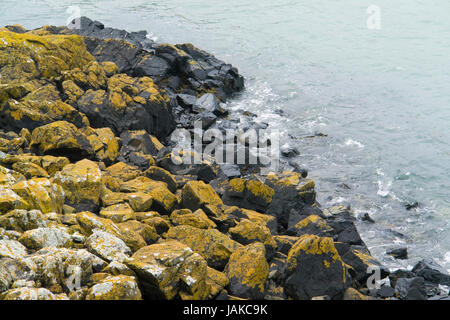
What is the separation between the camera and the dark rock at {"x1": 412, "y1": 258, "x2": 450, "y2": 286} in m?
11.3

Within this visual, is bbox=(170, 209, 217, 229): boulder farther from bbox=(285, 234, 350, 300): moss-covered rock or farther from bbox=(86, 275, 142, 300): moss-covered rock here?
bbox=(86, 275, 142, 300): moss-covered rock

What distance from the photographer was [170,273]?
655 centimetres

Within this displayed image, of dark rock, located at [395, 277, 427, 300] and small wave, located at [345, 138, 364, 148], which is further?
small wave, located at [345, 138, 364, 148]

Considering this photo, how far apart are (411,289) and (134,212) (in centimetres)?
659

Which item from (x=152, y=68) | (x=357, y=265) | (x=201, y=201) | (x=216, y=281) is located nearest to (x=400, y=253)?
(x=357, y=265)

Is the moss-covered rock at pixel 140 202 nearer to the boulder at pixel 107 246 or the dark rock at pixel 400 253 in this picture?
the boulder at pixel 107 246

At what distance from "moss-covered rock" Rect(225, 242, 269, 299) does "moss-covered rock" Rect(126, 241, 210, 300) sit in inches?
31.9

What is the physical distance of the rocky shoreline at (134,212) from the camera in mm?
6582

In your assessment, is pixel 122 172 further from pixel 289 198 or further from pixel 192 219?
pixel 289 198

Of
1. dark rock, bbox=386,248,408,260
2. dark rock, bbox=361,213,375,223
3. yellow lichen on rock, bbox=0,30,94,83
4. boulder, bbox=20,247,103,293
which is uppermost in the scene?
yellow lichen on rock, bbox=0,30,94,83

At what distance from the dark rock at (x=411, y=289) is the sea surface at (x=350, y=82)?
9.42 ft

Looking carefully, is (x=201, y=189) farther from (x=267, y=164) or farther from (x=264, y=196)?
(x=267, y=164)

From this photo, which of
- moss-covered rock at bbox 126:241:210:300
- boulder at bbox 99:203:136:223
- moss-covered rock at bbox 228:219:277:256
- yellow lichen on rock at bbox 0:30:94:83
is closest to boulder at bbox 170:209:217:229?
moss-covered rock at bbox 228:219:277:256

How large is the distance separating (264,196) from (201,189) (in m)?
2.31
